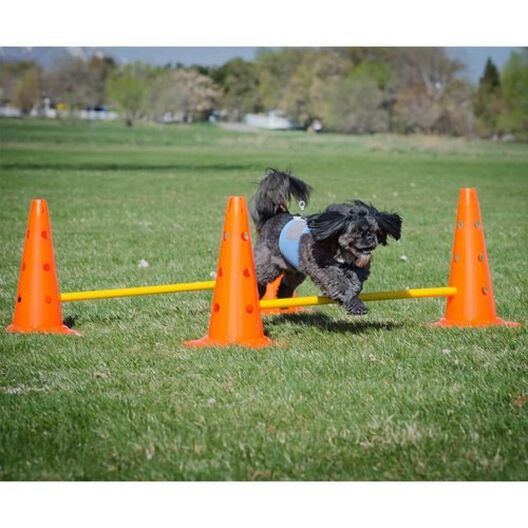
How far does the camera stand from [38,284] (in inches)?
277

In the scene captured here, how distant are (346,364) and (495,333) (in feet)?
4.83

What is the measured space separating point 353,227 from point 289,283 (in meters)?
1.43

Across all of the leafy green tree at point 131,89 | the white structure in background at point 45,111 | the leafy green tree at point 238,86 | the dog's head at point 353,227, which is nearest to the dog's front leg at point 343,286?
the dog's head at point 353,227

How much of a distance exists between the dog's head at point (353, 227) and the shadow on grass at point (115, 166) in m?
23.5

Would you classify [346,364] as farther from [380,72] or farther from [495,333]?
[380,72]

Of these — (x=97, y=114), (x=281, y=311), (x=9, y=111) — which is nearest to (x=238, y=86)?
(x=9, y=111)

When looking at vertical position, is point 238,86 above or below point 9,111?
above

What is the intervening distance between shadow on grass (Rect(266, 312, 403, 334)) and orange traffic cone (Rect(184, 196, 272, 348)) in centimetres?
95

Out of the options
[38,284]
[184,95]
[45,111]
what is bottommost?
[38,284]

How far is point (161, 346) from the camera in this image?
6762 millimetres

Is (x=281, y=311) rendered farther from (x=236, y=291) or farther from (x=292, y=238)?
(x=236, y=291)

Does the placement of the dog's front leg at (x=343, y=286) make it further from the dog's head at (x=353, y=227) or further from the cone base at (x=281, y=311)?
the cone base at (x=281, y=311)

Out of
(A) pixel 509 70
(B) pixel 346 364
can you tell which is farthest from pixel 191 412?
(A) pixel 509 70

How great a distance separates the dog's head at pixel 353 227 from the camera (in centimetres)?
647
